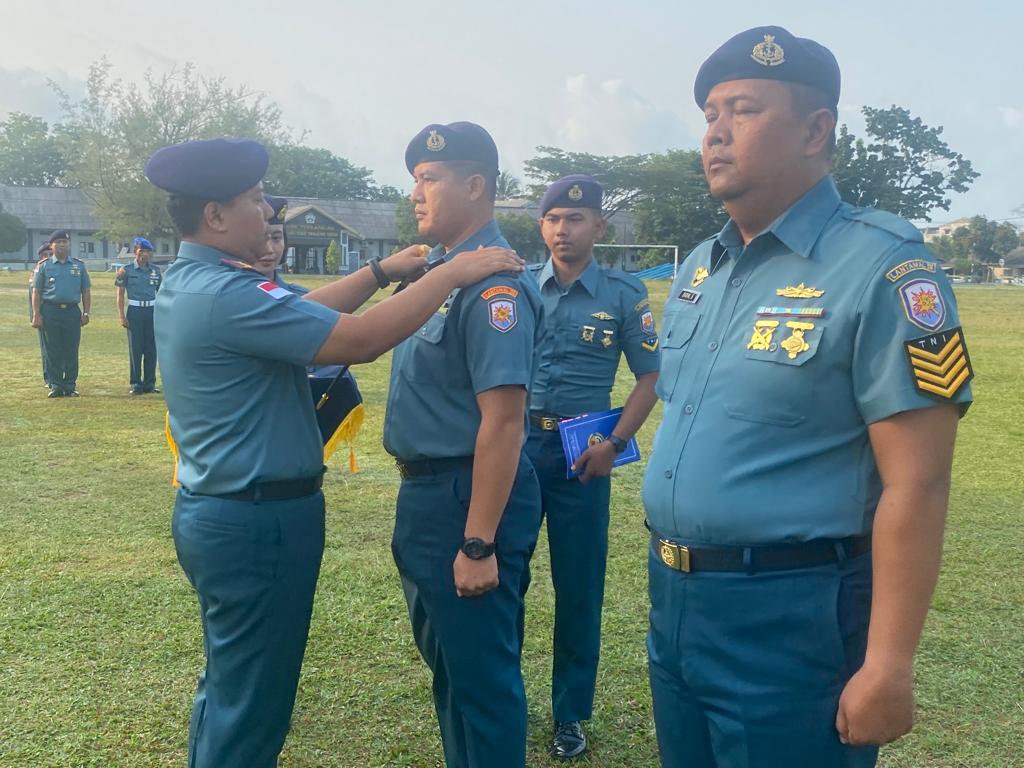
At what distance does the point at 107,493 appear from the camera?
687 cm

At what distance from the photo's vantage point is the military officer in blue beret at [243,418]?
2416 millimetres

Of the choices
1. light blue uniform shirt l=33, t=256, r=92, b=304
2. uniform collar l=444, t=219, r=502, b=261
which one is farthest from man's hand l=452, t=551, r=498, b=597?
light blue uniform shirt l=33, t=256, r=92, b=304

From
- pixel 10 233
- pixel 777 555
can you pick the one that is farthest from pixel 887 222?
pixel 10 233

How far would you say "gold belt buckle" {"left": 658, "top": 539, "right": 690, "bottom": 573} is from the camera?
1959mm

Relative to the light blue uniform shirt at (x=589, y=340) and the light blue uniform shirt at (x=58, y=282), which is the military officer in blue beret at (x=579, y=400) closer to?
the light blue uniform shirt at (x=589, y=340)

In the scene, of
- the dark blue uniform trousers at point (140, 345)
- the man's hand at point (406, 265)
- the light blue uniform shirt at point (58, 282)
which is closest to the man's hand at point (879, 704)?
the man's hand at point (406, 265)

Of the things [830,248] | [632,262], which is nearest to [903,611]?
[830,248]

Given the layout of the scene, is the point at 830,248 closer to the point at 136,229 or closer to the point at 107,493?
the point at 107,493

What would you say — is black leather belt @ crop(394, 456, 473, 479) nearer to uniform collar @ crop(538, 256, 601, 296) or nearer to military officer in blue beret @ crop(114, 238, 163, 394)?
uniform collar @ crop(538, 256, 601, 296)

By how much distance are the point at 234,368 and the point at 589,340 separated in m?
1.86

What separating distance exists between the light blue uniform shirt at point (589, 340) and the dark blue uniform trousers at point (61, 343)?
30.5ft

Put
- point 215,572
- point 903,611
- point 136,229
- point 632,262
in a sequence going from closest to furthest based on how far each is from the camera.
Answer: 1. point 903,611
2. point 215,572
3. point 136,229
4. point 632,262

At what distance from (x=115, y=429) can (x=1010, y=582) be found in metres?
8.26

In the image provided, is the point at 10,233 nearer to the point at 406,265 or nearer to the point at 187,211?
the point at 406,265
